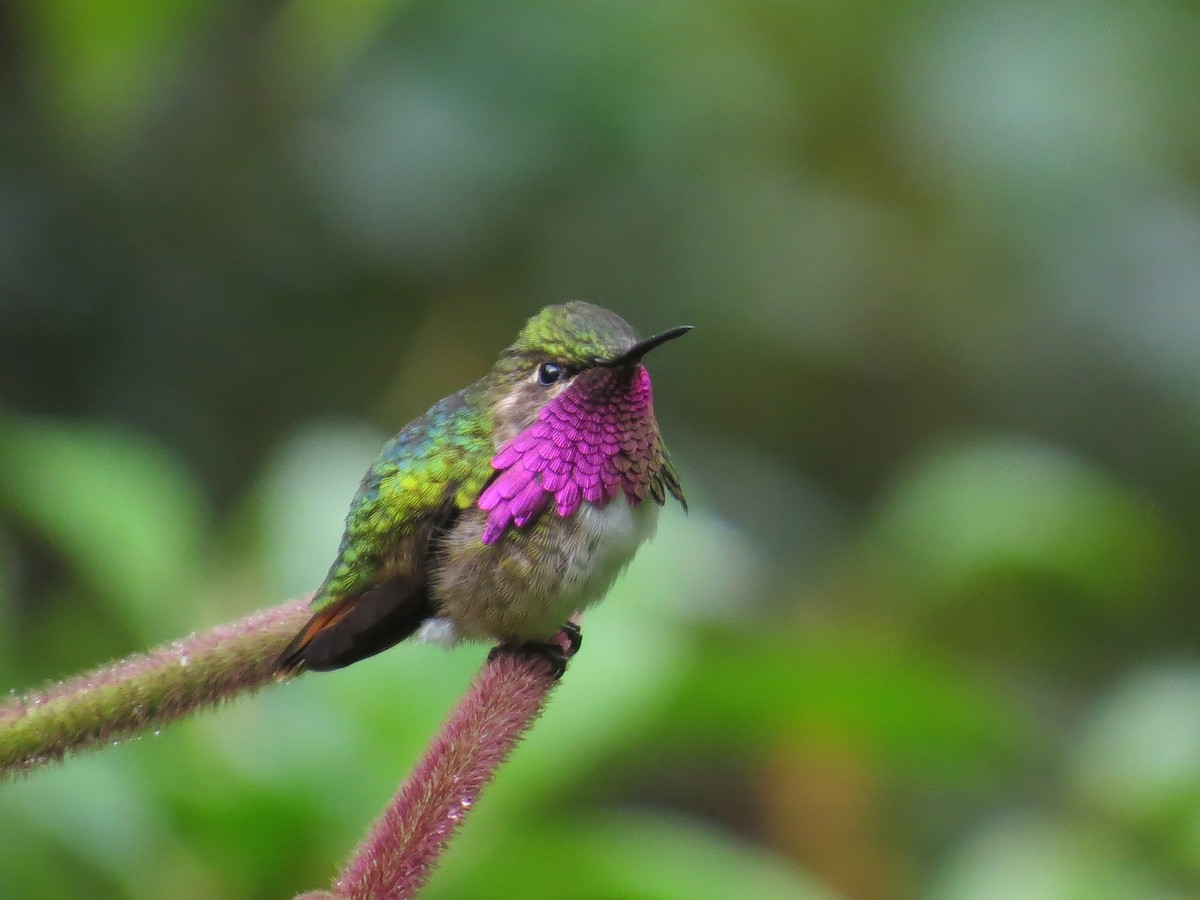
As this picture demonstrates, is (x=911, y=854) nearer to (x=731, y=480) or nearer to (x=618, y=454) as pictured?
(x=731, y=480)

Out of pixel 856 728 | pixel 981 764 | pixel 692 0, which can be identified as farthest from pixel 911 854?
pixel 692 0

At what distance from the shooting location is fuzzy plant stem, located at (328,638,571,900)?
3.05ft

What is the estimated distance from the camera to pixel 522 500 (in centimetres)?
182

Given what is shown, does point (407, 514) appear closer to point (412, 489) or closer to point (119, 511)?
point (412, 489)

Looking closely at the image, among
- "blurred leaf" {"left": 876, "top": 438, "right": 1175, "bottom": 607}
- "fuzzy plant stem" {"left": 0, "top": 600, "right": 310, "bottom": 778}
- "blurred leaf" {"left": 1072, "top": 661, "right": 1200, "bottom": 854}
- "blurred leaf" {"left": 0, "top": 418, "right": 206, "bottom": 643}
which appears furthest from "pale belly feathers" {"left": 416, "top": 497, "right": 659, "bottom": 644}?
"blurred leaf" {"left": 876, "top": 438, "right": 1175, "bottom": 607}

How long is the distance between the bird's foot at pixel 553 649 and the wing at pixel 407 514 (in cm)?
14

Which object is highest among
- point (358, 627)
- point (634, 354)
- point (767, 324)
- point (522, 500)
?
point (767, 324)

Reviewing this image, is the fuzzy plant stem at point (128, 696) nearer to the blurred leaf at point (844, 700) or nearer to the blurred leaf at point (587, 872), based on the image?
the blurred leaf at point (587, 872)

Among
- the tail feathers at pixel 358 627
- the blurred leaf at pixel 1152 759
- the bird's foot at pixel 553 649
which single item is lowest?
the tail feathers at pixel 358 627

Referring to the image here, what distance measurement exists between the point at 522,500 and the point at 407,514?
0.15 meters

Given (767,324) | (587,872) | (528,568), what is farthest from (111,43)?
(767,324)

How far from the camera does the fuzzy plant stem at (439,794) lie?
3.05ft

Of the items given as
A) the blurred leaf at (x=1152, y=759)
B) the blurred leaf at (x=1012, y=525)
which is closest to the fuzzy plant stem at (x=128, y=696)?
the blurred leaf at (x=1152, y=759)

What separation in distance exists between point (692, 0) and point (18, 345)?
232 cm
